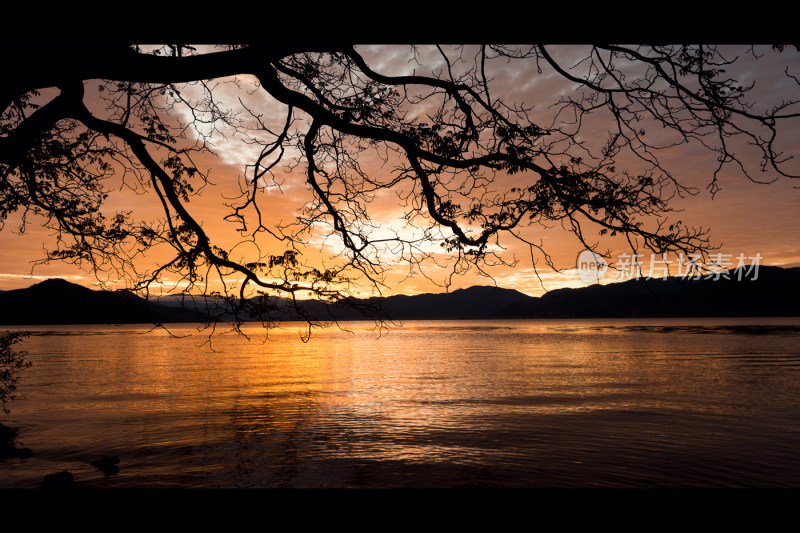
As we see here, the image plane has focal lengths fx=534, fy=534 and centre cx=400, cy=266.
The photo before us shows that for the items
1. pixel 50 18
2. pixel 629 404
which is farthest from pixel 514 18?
pixel 629 404

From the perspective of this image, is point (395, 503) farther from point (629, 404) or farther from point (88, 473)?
point (629, 404)

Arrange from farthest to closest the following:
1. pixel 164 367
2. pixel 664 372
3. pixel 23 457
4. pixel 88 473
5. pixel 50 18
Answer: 1. pixel 164 367
2. pixel 664 372
3. pixel 23 457
4. pixel 88 473
5. pixel 50 18

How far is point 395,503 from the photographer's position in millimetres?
1921

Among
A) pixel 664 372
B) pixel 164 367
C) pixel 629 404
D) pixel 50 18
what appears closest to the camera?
pixel 50 18

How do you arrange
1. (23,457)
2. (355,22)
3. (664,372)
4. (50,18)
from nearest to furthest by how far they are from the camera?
(50,18)
(355,22)
(23,457)
(664,372)

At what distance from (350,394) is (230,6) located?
38262 millimetres

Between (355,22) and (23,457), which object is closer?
(355,22)

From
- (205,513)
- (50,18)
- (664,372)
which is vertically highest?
(50,18)

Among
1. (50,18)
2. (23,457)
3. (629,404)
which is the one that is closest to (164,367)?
(23,457)

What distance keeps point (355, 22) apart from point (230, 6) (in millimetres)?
520

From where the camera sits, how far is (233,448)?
68.4 ft

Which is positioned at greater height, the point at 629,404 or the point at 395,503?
the point at 395,503

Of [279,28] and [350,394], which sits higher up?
[279,28]

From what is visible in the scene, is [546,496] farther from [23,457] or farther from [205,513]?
[23,457]
